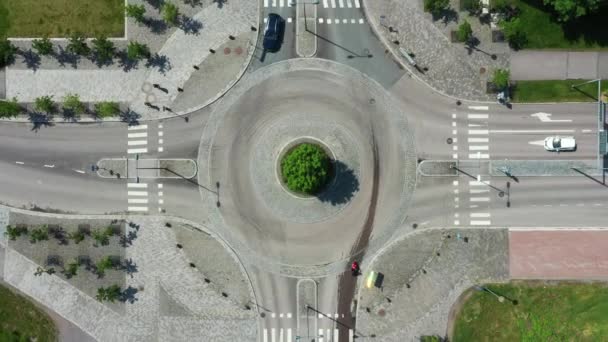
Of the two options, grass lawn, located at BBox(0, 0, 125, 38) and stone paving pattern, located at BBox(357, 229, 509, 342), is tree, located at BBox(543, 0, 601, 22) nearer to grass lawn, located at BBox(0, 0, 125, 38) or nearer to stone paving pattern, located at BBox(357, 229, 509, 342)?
stone paving pattern, located at BBox(357, 229, 509, 342)

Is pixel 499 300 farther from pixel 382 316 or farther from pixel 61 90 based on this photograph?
pixel 61 90

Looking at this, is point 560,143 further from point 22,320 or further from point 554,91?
point 22,320

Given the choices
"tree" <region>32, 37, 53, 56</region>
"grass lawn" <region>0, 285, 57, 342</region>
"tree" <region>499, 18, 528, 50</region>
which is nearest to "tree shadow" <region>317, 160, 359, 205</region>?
"tree" <region>499, 18, 528, 50</region>

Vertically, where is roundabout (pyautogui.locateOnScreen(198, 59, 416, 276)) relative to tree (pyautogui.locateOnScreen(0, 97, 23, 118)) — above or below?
below

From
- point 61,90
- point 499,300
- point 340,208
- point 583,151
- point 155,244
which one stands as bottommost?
point 499,300

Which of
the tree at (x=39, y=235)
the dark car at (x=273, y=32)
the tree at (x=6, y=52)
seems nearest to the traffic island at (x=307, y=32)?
the dark car at (x=273, y=32)

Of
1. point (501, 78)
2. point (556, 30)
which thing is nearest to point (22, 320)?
point (501, 78)

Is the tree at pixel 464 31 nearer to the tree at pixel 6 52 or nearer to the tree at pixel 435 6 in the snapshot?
the tree at pixel 435 6

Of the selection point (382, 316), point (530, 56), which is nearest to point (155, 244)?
point (382, 316)
